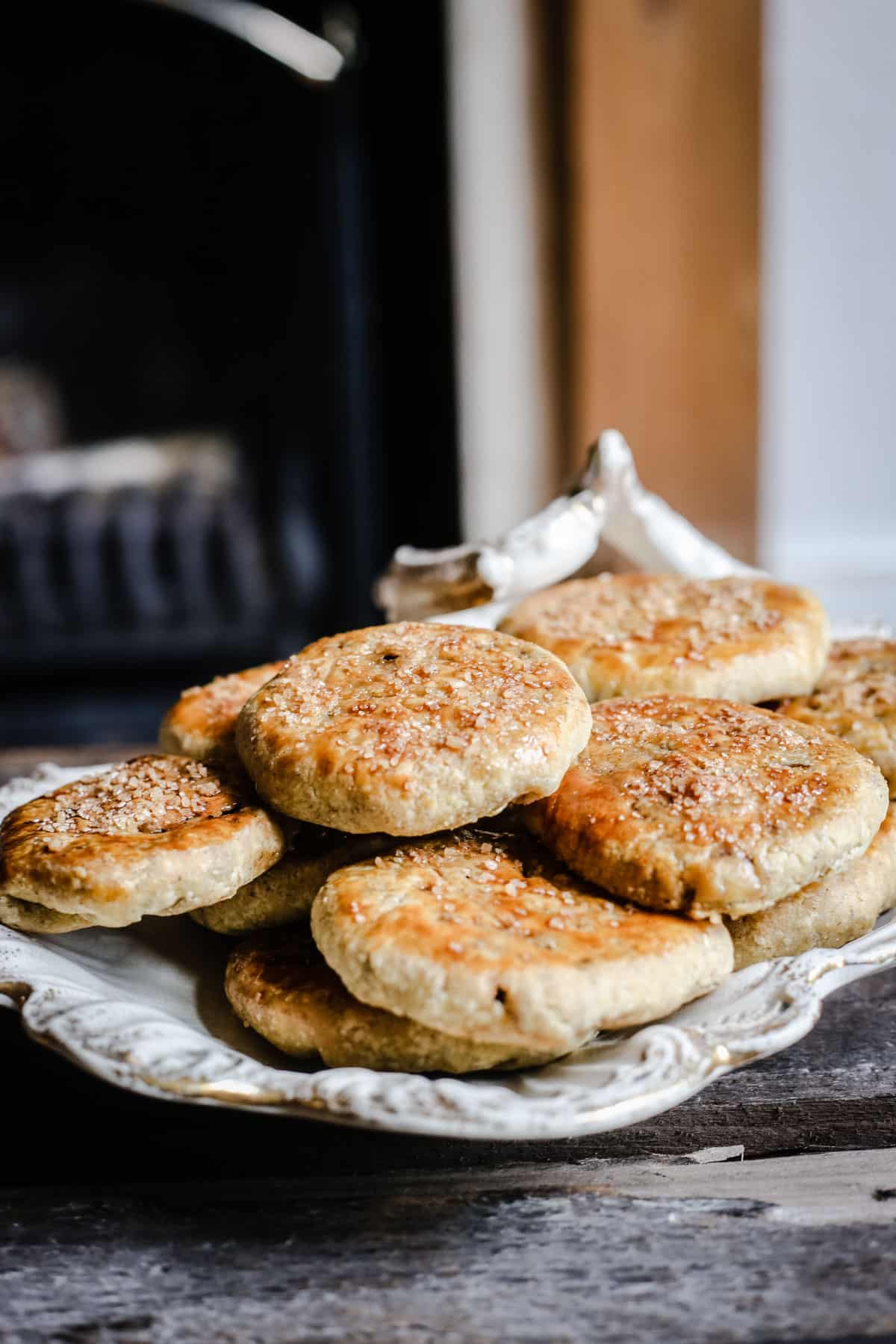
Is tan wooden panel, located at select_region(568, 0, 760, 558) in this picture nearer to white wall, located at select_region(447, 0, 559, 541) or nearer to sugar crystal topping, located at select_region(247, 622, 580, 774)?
white wall, located at select_region(447, 0, 559, 541)

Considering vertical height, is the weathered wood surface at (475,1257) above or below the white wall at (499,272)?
below

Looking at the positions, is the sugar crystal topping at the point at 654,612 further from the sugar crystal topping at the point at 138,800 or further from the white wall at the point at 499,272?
the white wall at the point at 499,272

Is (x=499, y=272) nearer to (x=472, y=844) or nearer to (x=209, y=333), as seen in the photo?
(x=209, y=333)

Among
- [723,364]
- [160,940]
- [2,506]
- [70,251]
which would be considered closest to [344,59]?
[70,251]

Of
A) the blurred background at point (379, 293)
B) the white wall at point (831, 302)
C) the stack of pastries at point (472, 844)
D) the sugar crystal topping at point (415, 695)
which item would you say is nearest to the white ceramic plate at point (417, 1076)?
the stack of pastries at point (472, 844)

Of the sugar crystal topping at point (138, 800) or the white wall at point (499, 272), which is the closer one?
the sugar crystal topping at point (138, 800)

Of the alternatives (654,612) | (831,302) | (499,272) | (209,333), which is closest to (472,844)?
(654,612)
